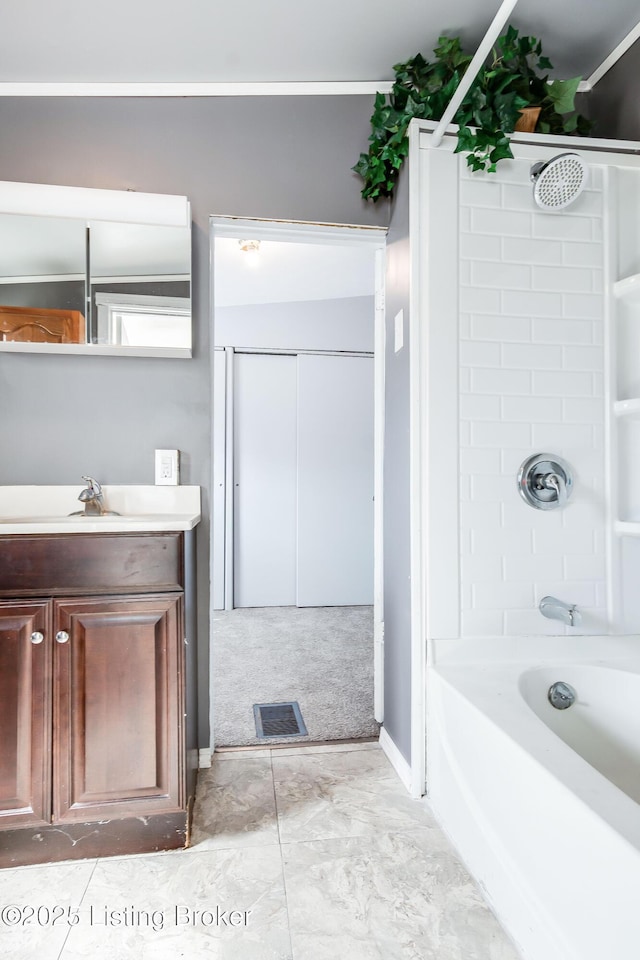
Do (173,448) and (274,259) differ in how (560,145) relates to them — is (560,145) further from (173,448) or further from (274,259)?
(274,259)

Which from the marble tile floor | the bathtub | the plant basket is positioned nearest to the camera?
the bathtub

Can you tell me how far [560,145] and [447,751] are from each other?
1956 millimetres

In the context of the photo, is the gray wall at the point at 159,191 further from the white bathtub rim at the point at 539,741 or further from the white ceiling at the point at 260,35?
the white bathtub rim at the point at 539,741

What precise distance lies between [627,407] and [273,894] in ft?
5.65

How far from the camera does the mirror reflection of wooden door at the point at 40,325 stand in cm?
180

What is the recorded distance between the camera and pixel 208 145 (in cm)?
200

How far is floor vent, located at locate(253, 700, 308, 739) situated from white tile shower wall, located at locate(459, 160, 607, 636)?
0.98 meters

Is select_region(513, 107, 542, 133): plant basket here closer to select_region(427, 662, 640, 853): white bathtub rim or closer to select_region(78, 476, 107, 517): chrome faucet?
select_region(427, 662, 640, 853): white bathtub rim

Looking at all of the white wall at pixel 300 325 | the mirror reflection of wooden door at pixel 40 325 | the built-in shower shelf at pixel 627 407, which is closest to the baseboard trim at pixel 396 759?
the built-in shower shelf at pixel 627 407

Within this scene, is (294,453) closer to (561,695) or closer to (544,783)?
(561,695)

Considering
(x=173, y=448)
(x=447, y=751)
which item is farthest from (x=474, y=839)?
(x=173, y=448)

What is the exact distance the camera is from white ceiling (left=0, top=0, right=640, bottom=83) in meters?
1.65

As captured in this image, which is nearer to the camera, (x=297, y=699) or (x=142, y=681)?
(x=142, y=681)

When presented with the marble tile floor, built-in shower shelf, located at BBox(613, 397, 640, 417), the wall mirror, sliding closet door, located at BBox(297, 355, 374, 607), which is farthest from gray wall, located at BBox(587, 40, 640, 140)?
sliding closet door, located at BBox(297, 355, 374, 607)
